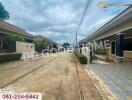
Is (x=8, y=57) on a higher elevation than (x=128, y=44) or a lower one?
lower

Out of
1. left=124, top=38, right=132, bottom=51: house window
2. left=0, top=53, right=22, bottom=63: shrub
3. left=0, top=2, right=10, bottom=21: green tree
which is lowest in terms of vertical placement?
left=0, top=53, right=22, bottom=63: shrub

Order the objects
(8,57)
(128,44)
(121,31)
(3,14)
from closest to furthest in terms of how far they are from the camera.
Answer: (121,31)
(8,57)
(128,44)
(3,14)

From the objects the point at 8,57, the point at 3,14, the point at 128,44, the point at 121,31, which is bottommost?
the point at 8,57

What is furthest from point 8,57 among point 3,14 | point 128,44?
point 3,14

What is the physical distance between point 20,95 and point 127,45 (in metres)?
29.3

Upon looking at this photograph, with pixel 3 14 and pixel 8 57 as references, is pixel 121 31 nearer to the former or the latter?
pixel 8 57

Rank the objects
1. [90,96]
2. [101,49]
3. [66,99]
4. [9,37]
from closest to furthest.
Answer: [66,99] → [90,96] → [9,37] → [101,49]

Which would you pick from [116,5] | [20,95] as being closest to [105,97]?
[20,95]

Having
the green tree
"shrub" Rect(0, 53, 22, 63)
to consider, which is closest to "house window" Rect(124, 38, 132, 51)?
"shrub" Rect(0, 53, 22, 63)

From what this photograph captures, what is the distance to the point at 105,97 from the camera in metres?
7.82

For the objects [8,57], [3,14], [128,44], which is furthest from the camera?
[3,14]

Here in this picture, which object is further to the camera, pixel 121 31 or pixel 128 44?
→ pixel 128 44

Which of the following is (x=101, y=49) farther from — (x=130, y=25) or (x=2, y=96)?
(x=2, y=96)

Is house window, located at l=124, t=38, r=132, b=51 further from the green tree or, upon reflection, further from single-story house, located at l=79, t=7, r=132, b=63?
the green tree
